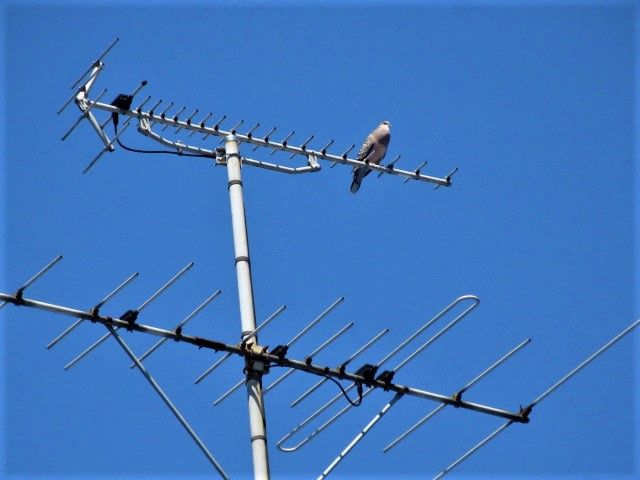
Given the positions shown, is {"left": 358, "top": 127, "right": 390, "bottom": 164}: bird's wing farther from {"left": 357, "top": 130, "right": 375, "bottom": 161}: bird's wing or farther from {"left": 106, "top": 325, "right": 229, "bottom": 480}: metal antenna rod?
{"left": 106, "top": 325, "right": 229, "bottom": 480}: metal antenna rod

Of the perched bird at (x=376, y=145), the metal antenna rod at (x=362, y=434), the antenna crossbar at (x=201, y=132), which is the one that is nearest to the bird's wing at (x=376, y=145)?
the perched bird at (x=376, y=145)

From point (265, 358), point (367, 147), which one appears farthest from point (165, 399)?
point (367, 147)

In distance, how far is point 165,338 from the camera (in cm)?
784

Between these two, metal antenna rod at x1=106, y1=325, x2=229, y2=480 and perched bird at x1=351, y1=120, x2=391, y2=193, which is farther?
perched bird at x1=351, y1=120, x2=391, y2=193

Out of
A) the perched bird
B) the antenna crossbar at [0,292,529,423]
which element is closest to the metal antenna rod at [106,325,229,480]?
the antenna crossbar at [0,292,529,423]

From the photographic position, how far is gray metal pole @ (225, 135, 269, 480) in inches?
297

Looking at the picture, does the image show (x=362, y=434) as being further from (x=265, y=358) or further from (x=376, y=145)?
(x=376, y=145)

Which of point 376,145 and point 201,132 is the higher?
point 376,145

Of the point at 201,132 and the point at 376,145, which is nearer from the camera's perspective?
the point at 201,132

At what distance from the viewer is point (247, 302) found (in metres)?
8.41

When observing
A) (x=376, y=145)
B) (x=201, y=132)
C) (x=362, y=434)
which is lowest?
(x=362, y=434)

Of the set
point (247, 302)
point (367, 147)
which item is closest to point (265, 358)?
point (247, 302)

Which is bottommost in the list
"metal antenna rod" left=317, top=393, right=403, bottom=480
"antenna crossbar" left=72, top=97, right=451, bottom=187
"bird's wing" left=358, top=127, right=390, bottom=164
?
"metal antenna rod" left=317, top=393, right=403, bottom=480

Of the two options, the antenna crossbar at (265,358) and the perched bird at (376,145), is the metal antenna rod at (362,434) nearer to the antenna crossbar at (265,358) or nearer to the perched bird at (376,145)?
the antenna crossbar at (265,358)
